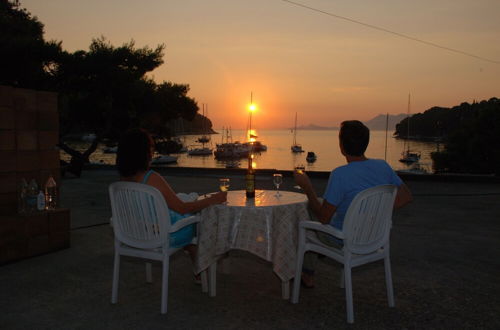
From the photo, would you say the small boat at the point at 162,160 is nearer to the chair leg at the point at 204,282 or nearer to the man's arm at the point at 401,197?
the chair leg at the point at 204,282

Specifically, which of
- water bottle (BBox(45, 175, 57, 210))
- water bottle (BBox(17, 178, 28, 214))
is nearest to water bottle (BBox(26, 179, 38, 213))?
water bottle (BBox(17, 178, 28, 214))

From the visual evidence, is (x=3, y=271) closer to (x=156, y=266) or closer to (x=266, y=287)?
(x=156, y=266)

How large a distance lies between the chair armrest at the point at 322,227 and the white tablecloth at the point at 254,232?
11 centimetres

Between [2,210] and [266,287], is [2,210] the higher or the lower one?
the higher one

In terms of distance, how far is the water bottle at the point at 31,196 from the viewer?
13.7 feet

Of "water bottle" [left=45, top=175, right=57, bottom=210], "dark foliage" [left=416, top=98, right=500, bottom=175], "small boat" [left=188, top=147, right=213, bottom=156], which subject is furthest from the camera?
"small boat" [left=188, top=147, right=213, bottom=156]

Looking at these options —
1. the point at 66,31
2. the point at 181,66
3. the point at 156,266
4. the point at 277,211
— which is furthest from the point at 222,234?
the point at 181,66

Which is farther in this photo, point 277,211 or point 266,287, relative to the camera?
point 266,287

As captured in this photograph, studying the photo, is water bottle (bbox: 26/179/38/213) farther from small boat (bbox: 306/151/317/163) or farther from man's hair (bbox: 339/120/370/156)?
small boat (bbox: 306/151/317/163)

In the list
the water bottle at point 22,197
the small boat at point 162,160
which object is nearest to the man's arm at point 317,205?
the water bottle at point 22,197

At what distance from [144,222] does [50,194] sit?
6.80ft

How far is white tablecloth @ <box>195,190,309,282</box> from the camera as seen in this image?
116 inches

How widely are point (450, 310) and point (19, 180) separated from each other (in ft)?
13.1

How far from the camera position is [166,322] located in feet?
9.00
